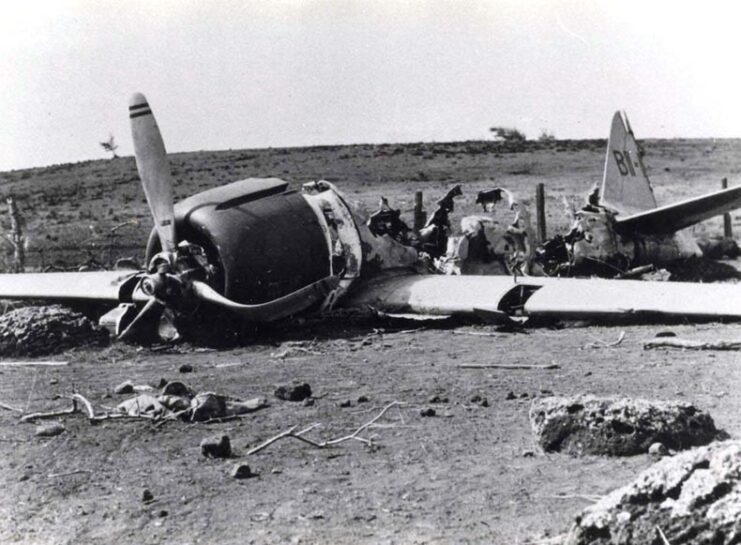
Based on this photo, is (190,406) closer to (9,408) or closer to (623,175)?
(9,408)

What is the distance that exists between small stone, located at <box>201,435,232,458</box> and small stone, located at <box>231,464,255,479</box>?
1.21ft

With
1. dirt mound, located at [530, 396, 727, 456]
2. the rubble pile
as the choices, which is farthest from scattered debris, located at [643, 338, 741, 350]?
the rubble pile

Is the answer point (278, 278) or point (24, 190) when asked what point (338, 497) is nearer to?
point (278, 278)

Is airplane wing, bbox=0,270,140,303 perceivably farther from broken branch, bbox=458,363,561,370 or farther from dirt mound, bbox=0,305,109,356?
broken branch, bbox=458,363,561,370

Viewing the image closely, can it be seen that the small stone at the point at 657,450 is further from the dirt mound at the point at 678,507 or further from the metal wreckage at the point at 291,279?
the metal wreckage at the point at 291,279

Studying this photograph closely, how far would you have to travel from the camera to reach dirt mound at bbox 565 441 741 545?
103 inches

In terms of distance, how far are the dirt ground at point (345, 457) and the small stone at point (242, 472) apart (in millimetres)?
49

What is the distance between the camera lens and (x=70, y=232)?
2848 cm


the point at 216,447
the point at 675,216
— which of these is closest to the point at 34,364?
the point at 216,447

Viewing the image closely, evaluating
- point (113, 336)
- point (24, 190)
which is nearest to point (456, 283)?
point (113, 336)

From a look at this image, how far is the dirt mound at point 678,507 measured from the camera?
2613 millimetres

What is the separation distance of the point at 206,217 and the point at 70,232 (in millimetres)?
20733

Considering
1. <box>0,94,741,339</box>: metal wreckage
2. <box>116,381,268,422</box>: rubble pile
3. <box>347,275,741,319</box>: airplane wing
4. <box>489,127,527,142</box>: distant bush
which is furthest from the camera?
<box>489,127,527,142</box>: distant bush

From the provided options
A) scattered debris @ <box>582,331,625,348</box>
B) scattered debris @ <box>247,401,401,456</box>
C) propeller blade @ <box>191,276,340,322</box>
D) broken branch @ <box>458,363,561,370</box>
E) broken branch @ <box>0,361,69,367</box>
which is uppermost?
propeller blade @ <box>191,276,340,322</box>
